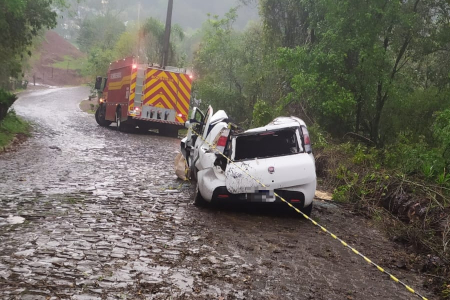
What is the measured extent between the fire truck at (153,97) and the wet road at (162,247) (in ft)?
35.2

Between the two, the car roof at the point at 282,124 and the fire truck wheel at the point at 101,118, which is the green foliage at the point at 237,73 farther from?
the car roof at the point at 282,124

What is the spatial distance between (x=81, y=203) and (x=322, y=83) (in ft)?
28.6

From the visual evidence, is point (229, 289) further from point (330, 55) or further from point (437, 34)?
point (437, 34)

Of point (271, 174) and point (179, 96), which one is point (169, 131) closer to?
point (179, 96)

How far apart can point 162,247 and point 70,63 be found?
99.3 m

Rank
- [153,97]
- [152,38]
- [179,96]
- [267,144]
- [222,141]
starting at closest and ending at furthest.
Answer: [222,141] → [267,144] → [153,97] → [179,96] → [152,38]

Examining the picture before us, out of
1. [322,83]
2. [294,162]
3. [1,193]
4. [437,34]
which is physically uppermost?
[437,34]

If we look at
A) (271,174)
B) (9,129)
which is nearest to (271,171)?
(271,174)

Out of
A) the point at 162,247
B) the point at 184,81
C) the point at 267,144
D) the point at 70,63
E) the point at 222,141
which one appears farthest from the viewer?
the point at 70,63

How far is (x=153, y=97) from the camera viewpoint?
814 inches

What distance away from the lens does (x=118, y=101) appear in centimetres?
2238

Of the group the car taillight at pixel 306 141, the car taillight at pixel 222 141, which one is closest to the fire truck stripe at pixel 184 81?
the car taillight at pixel 222 141

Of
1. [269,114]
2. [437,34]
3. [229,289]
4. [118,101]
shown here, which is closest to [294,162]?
[229,289]

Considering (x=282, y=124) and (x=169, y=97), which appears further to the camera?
(x=169, y=97)
